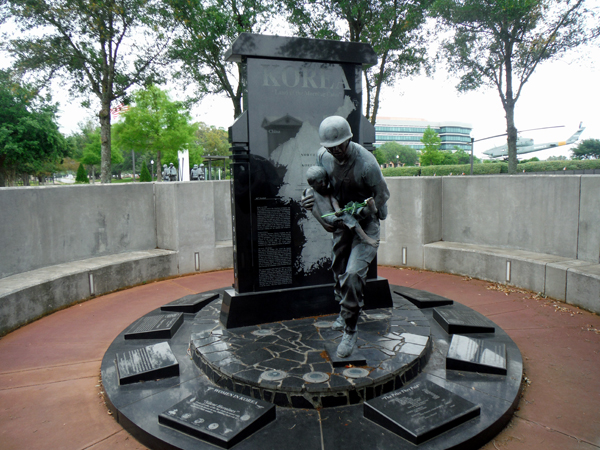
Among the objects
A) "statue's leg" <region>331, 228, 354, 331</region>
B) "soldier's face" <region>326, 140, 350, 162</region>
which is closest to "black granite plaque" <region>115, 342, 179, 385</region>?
"statue's leg" <region>331, 228, 354, 331</region>

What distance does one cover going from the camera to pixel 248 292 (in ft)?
16.1

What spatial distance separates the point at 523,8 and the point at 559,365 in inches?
789

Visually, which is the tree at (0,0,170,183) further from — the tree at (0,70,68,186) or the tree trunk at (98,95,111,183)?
the tree at (0,70,68,186)

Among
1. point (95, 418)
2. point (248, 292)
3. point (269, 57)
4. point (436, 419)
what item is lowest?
point (95, 418)

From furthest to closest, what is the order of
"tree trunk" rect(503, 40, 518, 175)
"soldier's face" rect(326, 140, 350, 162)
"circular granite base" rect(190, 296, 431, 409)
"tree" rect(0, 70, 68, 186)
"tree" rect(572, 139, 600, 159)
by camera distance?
"tree" rect(572, 139, 600, 159), "tree" rect(0, 70, 68, 186), "tree trunk" rect(503, 40, 518, 175), "soldier's face" rect(326, 140, 350, 162), "circular granite base" rect(190, 296, 431, 409)

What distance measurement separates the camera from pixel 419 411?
9.56 feet

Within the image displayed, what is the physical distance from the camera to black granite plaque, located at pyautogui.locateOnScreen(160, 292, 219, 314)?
545 cm

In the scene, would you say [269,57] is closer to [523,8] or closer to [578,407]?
[578,407]

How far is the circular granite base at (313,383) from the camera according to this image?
281 centimetres

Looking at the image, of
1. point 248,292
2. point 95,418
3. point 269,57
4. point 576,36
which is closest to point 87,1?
point 269,57

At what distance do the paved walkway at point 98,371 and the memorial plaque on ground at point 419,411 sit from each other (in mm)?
299

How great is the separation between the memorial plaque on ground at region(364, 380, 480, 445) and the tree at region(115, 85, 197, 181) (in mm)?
31942

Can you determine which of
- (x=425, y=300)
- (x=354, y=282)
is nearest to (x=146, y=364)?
(x=354, y=282)

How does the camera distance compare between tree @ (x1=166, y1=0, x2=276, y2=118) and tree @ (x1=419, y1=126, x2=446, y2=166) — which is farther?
tree @ (x1=419, y1=126, x2=446, y2=166)
